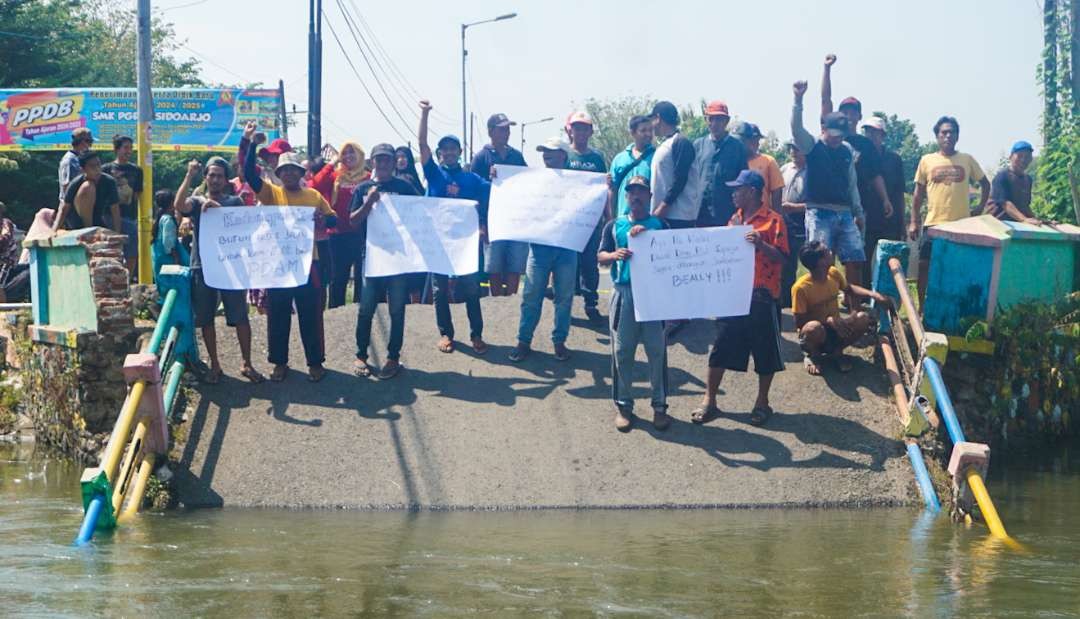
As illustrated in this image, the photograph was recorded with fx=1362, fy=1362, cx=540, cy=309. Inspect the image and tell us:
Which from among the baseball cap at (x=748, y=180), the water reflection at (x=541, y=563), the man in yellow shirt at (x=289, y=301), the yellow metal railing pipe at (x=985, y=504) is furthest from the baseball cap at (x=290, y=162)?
the yellow metal railing pipe at (x=985, y=504)

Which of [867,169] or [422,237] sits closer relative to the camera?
[422,237]

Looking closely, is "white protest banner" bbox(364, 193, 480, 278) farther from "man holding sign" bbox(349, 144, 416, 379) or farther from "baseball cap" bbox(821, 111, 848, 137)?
"baseball cap" bbox(821, 111, 848, 137)

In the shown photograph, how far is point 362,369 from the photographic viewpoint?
11.6 meters

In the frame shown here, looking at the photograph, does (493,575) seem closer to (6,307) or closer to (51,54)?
(6,307)

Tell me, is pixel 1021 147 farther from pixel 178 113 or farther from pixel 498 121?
pixel 178 113

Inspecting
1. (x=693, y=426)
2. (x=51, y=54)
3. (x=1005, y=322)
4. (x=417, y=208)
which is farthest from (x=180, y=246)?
(x=51, y=54)

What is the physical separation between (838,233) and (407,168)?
13.4 ft

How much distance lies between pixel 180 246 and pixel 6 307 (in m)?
3.96

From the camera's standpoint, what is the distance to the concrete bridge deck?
9953mm

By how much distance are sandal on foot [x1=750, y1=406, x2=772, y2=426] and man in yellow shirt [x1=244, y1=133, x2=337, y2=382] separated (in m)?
3.62

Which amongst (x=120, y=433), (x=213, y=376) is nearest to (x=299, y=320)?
(x=213, y=376)

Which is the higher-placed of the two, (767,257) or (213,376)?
(767,257)

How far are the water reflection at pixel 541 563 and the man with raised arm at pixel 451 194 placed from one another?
2928 millimetres

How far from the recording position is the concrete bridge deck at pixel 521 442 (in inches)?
392
